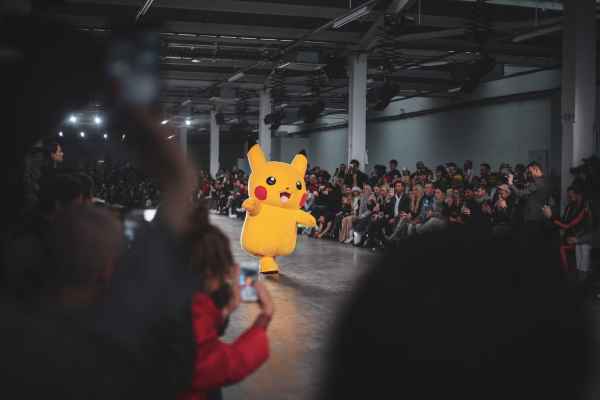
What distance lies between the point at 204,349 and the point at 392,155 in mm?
23735

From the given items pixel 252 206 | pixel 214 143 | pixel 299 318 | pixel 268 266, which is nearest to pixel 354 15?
pixel 252 206

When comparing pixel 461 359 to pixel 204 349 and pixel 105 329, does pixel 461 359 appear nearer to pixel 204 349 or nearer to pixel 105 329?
pixel 105 329

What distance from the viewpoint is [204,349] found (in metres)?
1.70

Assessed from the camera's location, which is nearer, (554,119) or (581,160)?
(581,160)

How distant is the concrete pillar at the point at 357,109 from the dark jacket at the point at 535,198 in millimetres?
5746

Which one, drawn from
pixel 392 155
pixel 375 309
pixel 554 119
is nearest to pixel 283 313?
pixel 375 309

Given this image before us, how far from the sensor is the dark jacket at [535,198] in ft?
28.5

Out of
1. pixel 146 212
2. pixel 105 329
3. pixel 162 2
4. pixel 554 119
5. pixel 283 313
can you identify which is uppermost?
pixel 162 2

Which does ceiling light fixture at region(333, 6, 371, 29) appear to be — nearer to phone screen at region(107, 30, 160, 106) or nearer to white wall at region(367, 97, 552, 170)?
white wall at region(367, 97, 552, 170)

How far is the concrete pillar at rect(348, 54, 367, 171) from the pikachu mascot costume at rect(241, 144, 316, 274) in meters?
6.69

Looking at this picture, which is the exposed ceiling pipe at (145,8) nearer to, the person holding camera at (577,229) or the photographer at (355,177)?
the photographer at (355,177)

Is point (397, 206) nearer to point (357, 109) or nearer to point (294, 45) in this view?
point (357, 109)

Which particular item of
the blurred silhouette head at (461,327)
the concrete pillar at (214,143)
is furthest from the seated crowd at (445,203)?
the concrete pillar at (214,143)

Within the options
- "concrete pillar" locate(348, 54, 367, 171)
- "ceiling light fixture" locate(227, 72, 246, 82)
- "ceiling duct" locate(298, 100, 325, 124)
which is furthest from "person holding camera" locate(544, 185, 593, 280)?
"ceiling light fixture" locate(227, 72, 246, 82)
